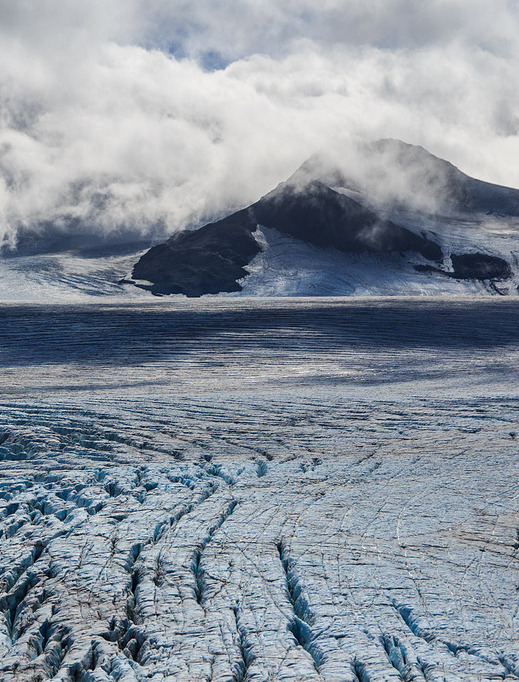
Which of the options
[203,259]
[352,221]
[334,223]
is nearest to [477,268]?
[352,221]

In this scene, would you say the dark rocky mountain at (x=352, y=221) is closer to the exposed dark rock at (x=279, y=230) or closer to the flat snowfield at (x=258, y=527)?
the exposed dark rock at (x=279, y=230)

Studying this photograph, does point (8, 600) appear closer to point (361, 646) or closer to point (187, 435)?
point (361, 646)

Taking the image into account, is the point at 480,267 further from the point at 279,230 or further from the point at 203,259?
the point at 203,259

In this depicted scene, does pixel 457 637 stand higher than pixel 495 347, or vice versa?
pixel 495 347

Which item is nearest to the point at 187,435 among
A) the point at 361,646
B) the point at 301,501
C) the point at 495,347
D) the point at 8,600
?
the point at 301,501

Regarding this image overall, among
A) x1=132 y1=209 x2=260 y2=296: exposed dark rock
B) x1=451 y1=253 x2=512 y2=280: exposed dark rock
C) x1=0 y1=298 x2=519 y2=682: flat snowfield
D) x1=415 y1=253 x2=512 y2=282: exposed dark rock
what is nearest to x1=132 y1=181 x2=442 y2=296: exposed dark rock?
x1=132 y1=209 x2=260 y2=296: exposed dark rock

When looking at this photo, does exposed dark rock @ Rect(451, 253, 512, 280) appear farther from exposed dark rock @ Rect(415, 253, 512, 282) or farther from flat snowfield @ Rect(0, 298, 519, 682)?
flat snowfield @ Rect(0, 298, 519, 682)
